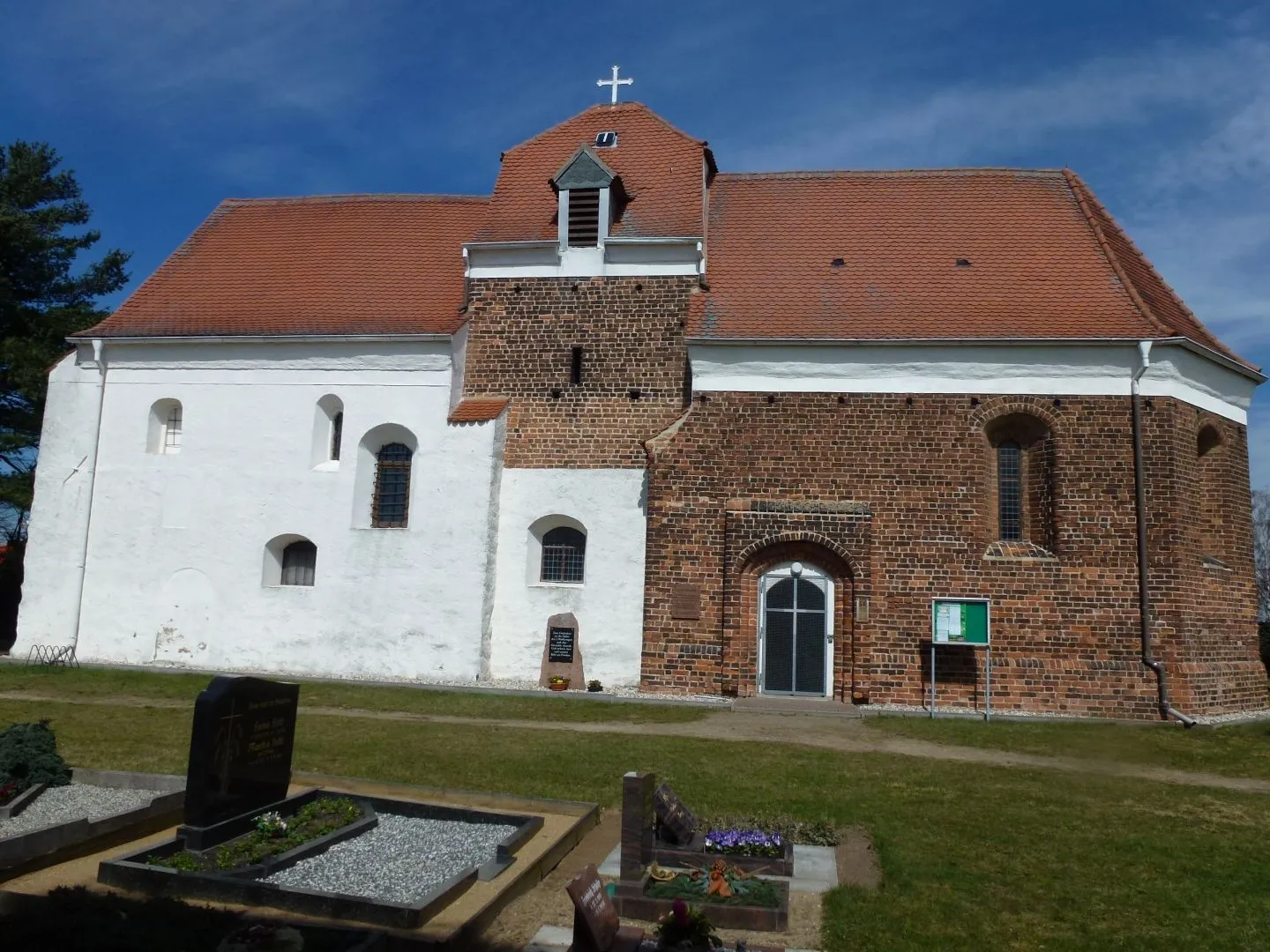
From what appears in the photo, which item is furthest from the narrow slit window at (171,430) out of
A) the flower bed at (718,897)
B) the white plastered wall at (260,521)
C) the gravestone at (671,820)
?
the flower bed at (718,897)

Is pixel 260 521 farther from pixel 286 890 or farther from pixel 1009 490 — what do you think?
pixel 286 890

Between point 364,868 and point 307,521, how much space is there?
41.7 feet

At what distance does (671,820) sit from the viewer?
7.25 m

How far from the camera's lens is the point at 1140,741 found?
468 inches

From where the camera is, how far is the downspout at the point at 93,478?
19422mm

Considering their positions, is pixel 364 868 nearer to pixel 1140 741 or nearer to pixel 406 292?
Result: pixel 1140 741

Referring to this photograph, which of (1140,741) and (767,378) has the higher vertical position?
(767,378)

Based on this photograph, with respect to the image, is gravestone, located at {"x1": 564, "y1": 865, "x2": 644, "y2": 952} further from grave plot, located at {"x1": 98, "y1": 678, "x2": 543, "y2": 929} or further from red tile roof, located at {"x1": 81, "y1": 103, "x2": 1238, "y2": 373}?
red tile roof, located at {"x1": 81, "y1": 103, "x2": 1238, "y2": 373}

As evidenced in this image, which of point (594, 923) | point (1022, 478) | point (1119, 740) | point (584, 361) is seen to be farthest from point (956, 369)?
point (594, 923)

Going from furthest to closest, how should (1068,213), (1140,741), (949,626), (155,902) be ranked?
(1068,213)
(949,626)
(1140,741)
(155,902)

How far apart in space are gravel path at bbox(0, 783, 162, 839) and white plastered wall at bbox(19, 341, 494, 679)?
355 inches

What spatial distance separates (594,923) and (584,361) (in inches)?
563

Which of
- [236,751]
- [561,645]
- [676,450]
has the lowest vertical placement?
[236,751]

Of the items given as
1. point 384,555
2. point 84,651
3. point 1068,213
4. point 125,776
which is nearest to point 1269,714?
point 1068,213
